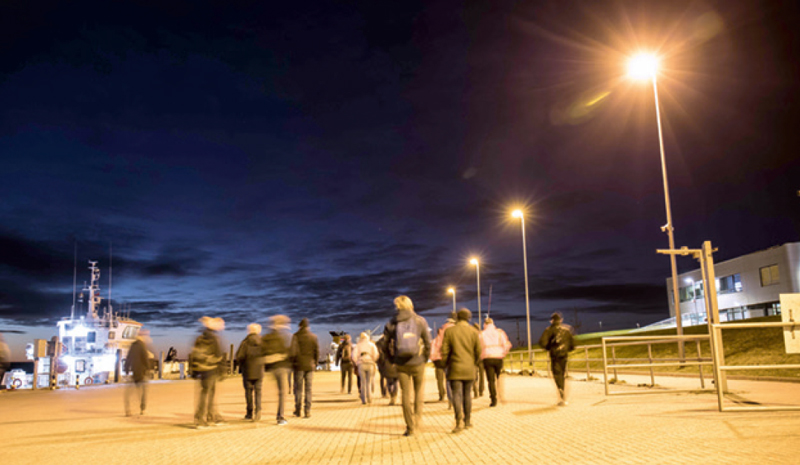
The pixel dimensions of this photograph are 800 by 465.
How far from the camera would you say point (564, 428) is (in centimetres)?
953

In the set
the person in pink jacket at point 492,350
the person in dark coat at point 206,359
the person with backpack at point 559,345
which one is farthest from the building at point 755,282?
the person in dark coat at point 206,359

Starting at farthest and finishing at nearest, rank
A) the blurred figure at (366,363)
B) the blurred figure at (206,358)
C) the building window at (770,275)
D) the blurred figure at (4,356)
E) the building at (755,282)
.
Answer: the building window at (770,275) < the building at (755,282) < the blurred figure at (366,363) < the blurred figure at (206,358) < the blurred figure at (4,356)

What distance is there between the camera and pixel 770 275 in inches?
2598

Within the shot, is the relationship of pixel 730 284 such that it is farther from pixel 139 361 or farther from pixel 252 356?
pixel 252 356

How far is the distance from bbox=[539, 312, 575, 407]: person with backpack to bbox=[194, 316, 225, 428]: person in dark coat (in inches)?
250

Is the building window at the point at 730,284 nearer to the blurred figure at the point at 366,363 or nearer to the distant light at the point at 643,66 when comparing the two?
the distant light at the point at 643,66

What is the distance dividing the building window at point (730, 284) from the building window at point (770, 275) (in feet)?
12.2

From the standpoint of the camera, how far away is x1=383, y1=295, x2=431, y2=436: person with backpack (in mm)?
8875

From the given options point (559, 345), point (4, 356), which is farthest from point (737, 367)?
point (4, 356)

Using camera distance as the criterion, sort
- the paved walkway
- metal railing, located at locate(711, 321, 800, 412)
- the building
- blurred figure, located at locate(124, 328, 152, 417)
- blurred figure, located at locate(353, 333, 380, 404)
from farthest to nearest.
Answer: the building < blurred figure, located at locate(353, 333, 380, 404) < blurred figure, located at locate(124, 328, 152, 417) < metal railing, located at locate(711, 321, 800, 412) < the paved walkway

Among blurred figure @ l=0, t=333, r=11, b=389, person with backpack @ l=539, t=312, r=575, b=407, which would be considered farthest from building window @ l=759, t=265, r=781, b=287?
blurred figure @ l=0, t=333, r=11, b=389

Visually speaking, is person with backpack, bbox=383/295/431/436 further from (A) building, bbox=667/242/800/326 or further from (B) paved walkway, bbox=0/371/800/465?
(A) building, bbox=667/242/800/326

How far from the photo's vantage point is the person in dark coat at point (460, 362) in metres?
9.38

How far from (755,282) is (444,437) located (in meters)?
69.9
